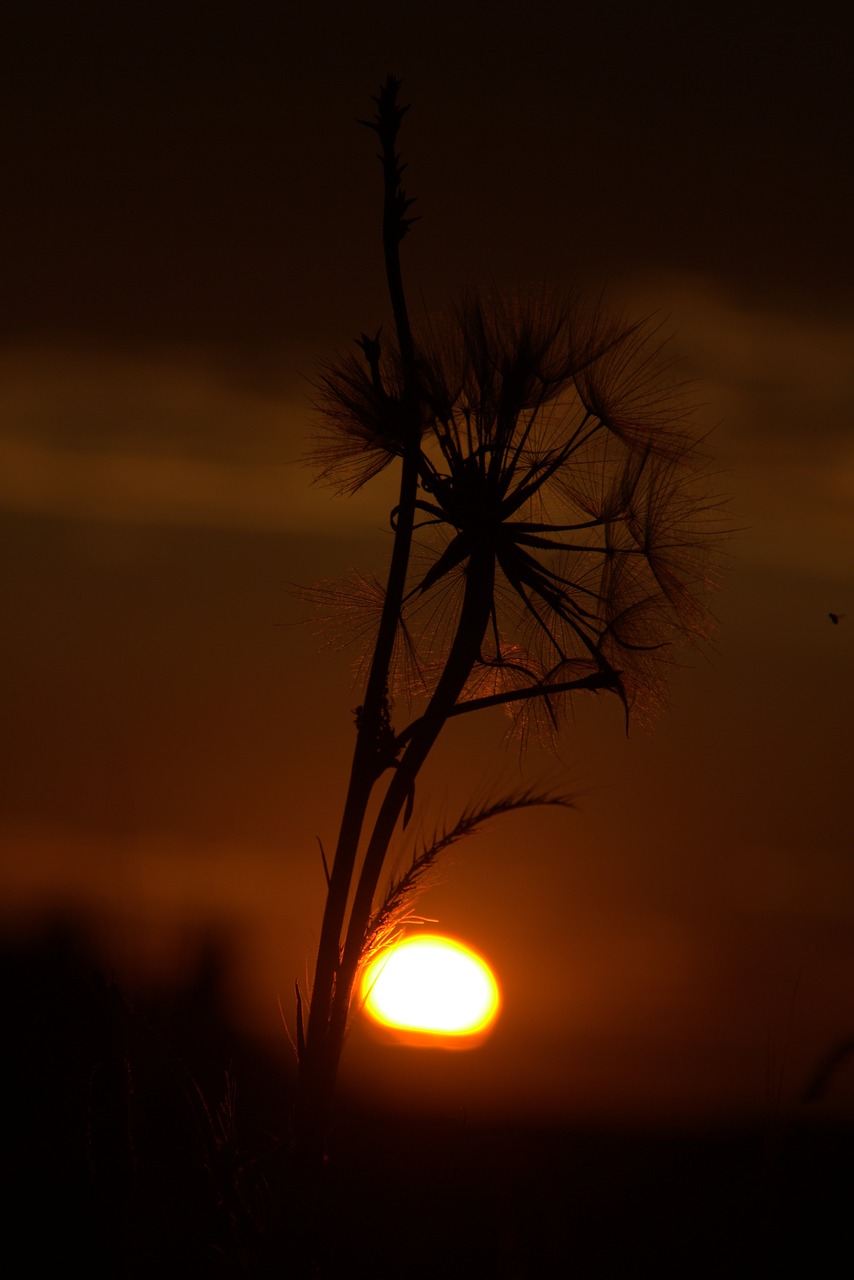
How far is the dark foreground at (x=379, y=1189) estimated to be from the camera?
2.80m

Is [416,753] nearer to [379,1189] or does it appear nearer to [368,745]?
[368,745]

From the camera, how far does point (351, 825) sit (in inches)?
143

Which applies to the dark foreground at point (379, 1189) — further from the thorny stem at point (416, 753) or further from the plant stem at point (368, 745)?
the thorny stem at point (416, 753)

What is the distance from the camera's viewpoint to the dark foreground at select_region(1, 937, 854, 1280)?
280cm

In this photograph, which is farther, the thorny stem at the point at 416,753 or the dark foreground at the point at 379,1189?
the thorny stem at the point at 416,753

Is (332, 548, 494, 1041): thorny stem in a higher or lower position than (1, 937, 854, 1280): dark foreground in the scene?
higher

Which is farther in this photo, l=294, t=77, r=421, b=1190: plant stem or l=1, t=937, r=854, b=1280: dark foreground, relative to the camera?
l=294, t=77, r=421, b=1190: plant stem

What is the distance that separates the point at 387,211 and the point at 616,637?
1.77 metres

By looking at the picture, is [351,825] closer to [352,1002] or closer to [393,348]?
[352,1002]

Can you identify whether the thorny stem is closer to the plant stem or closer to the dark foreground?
the plant stem

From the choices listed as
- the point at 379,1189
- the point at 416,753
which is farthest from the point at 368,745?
the point at 379,1189

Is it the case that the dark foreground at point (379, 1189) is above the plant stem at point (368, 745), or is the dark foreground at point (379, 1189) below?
below

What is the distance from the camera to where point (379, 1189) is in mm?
3568

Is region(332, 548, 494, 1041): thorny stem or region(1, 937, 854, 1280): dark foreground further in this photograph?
region(332, 548, 494, 1041): thorny stem
